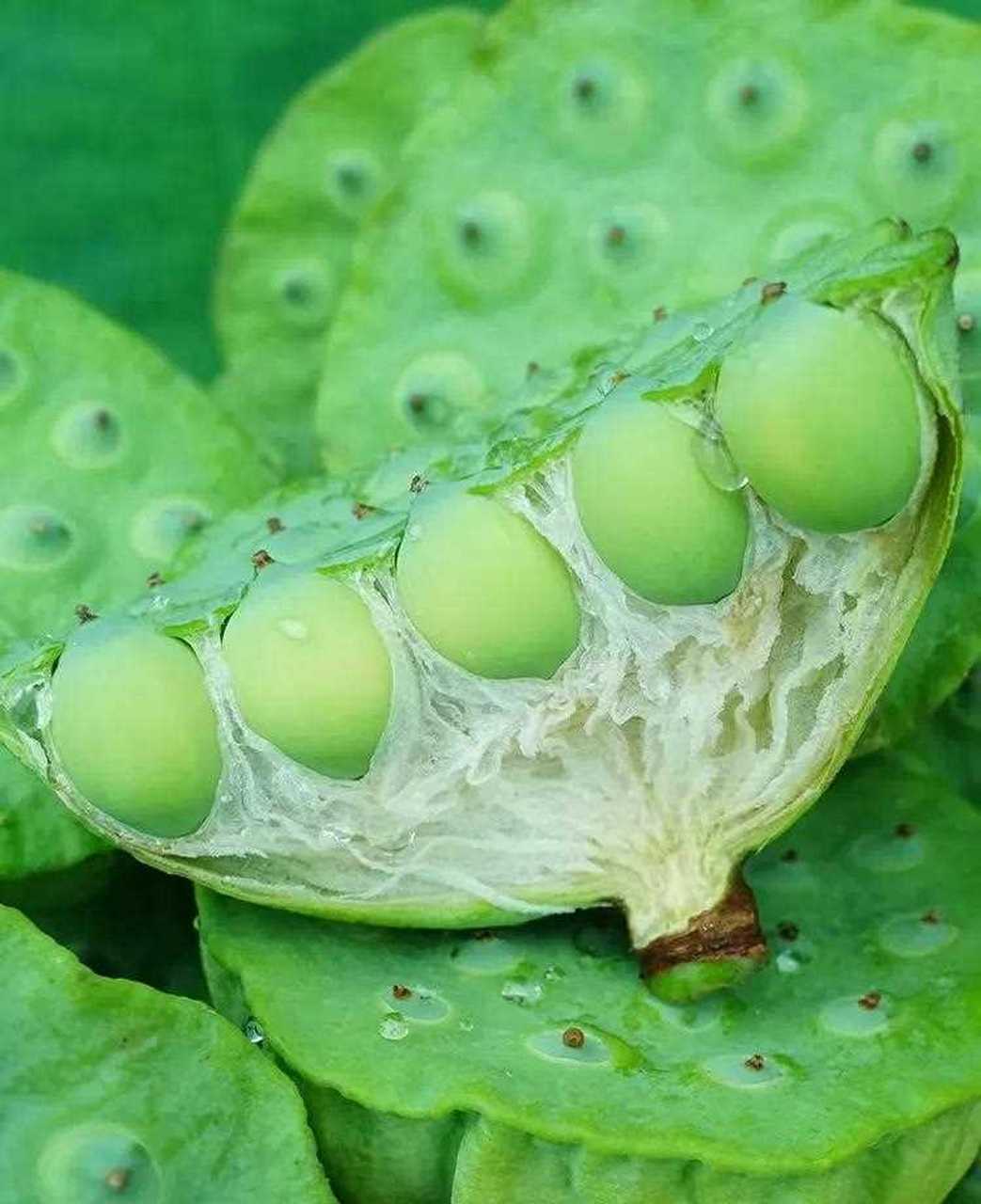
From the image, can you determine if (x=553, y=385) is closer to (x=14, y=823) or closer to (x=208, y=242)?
(x=14, y=823)

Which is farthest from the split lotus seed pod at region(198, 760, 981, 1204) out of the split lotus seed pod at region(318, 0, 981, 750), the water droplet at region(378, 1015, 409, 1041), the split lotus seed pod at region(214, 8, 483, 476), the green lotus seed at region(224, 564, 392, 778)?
the split lotus seed pod at region(214, 8, 483, 476)

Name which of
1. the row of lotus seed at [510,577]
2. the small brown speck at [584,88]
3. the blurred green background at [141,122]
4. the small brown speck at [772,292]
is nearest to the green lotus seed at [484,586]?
the row of lotus seed at [510,577]

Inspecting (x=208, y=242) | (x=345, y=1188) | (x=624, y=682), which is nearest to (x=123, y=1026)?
(x=345, y=1188)

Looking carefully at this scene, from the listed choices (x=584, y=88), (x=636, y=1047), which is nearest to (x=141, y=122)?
(x=584, y=88)

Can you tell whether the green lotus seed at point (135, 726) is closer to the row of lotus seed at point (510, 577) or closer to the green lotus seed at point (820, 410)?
the row of lotus seed at point (510, 577)

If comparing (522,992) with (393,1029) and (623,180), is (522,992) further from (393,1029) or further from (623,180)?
(623,180)

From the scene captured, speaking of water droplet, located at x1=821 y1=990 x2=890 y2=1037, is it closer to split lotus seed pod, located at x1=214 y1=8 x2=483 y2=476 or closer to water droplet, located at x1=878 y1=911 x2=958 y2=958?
water droplet, located at x1=878 y1=911 x2=958 y2=958
